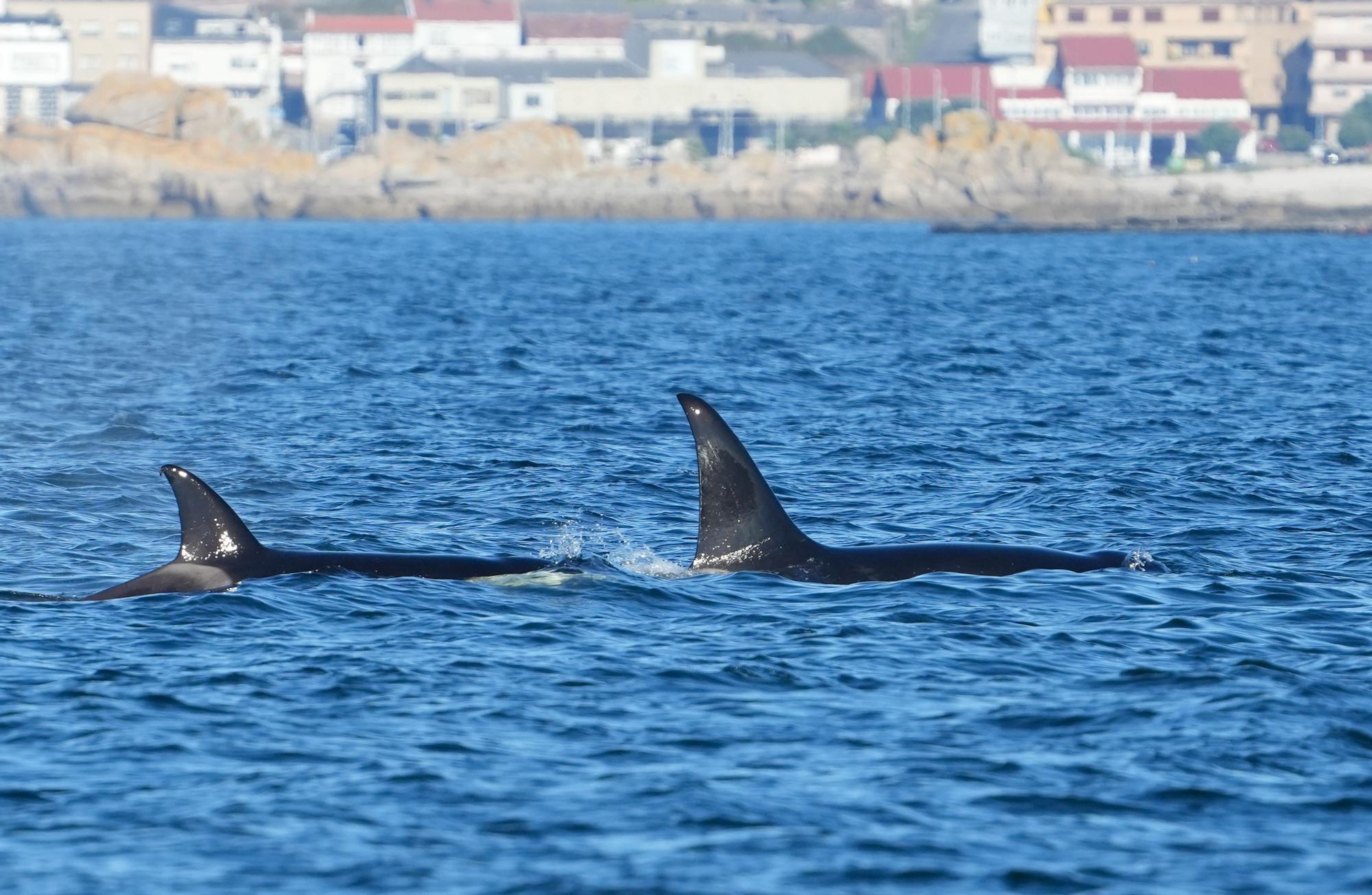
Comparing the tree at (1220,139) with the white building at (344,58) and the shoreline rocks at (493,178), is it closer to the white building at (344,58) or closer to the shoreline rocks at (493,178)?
the shoreline rocks at (493,178)

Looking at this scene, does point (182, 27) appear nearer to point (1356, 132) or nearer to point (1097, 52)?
point (1097, 52)

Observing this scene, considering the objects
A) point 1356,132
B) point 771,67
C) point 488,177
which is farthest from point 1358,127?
point 488,177

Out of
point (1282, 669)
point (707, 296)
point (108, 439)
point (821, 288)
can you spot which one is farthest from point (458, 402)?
point (821, 288)

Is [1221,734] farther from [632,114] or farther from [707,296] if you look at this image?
[632,114]

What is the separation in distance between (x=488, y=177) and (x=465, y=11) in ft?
122

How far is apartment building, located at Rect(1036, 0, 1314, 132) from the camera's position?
187125mm

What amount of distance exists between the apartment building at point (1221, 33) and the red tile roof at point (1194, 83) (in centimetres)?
655

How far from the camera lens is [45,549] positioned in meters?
18.6

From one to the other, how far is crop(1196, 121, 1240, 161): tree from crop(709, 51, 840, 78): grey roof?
3704 cm

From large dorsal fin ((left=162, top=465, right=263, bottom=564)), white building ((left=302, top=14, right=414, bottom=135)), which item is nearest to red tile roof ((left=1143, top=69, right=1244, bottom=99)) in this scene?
white building ((left=302, top=14, right=414, bottom=135))

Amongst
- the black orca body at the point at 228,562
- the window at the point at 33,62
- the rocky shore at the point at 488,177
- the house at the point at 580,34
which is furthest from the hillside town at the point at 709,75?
the black orca body at the point at 228,562

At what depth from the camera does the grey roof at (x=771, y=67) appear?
602 ft

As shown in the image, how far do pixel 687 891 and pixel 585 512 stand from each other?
1183 centimetres

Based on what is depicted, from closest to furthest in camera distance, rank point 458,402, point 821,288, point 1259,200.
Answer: point 458,402 → point 821,288 → point 1259,200
